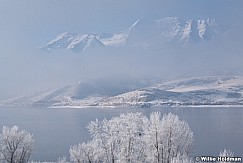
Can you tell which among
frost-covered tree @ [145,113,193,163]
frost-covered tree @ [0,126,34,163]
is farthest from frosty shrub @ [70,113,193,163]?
frost-covered tree @ [0,126,34,163]

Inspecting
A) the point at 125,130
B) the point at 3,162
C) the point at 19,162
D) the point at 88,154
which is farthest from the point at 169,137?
the point at 3,162

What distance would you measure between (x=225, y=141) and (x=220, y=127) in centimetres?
2720

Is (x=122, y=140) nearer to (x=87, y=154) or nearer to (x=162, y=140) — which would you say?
(x=162, y=140)

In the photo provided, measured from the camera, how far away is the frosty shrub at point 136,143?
42.5m

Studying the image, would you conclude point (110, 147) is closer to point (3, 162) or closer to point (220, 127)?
point (3, 162)

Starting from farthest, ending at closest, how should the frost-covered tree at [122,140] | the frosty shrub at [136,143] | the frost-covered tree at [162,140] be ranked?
the frost-covered tree at [162,140] < the frosty shrub at [136,143] < the frost-covered tree at [122,140]

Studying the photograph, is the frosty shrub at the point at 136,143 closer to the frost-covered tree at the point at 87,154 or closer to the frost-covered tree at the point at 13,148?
the frost-covered tree at the point at 87,154

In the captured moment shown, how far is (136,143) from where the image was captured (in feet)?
144

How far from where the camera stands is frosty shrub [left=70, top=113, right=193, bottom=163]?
140 ft

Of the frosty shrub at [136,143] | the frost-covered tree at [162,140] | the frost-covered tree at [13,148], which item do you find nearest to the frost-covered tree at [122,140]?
the frosty shrub at [136,143]

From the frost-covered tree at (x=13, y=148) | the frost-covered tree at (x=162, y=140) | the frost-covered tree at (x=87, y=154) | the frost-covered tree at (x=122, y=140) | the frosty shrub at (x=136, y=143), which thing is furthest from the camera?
the frost-covered tree at (x=13, y=148)

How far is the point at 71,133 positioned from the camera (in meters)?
105

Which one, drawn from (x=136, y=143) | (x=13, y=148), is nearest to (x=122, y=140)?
(x=136, y=143)

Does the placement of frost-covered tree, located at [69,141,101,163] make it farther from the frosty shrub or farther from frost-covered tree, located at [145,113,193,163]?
frost-covered tree, located at [145,113,193,163]
